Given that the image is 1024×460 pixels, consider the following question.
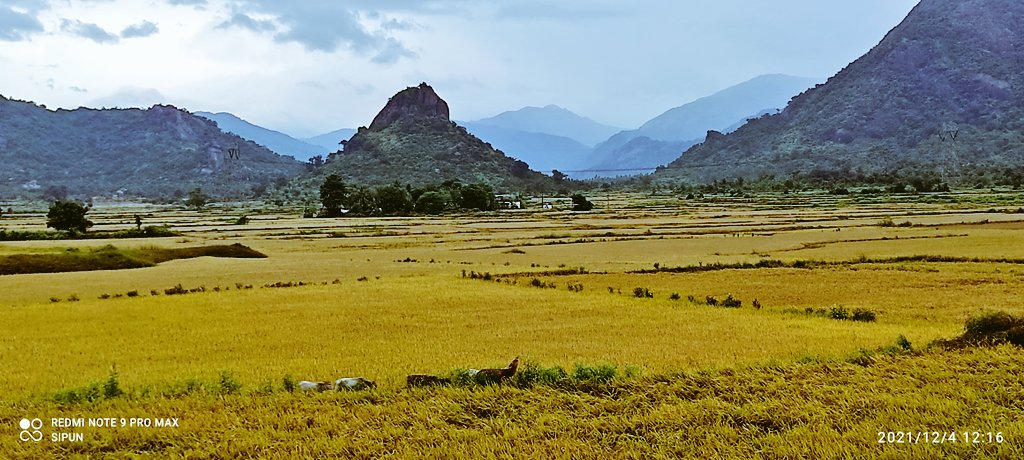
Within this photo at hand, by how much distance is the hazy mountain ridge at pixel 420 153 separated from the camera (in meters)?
148

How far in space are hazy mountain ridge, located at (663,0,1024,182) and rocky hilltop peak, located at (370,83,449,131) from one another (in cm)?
6467

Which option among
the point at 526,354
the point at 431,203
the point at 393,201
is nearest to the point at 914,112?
the point at 431,203

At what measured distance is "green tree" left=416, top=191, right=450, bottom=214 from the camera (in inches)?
3639

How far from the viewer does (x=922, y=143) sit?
14950 centimetres

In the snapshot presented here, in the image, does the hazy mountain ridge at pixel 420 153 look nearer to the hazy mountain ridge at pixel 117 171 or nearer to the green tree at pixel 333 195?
the hazy mountain ridge at pixel 117 171

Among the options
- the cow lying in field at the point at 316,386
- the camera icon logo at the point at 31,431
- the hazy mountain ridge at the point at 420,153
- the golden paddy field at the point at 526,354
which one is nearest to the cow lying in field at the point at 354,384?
the cow lying in field at the point at 316,386

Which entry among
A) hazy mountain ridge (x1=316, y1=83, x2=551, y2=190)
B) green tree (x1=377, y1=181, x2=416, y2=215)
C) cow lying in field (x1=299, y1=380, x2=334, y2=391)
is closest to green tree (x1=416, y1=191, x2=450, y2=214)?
green tree (x1=377, y1=181, x2=416, y2=215)

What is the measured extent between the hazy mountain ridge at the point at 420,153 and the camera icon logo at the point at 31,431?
129 meters

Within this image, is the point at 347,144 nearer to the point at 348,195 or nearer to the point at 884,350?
the point at 348,195

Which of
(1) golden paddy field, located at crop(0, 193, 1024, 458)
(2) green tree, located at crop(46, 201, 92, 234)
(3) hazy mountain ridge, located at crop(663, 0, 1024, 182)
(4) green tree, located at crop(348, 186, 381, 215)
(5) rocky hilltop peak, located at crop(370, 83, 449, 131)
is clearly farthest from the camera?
(5) rocky hilltop peak, located at crop(370, 83, 449, 131)

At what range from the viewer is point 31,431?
863cm

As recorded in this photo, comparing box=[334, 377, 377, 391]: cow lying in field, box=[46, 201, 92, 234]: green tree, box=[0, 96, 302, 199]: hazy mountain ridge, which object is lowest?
box=[334, 377, 377, 391]: cow lying in field
